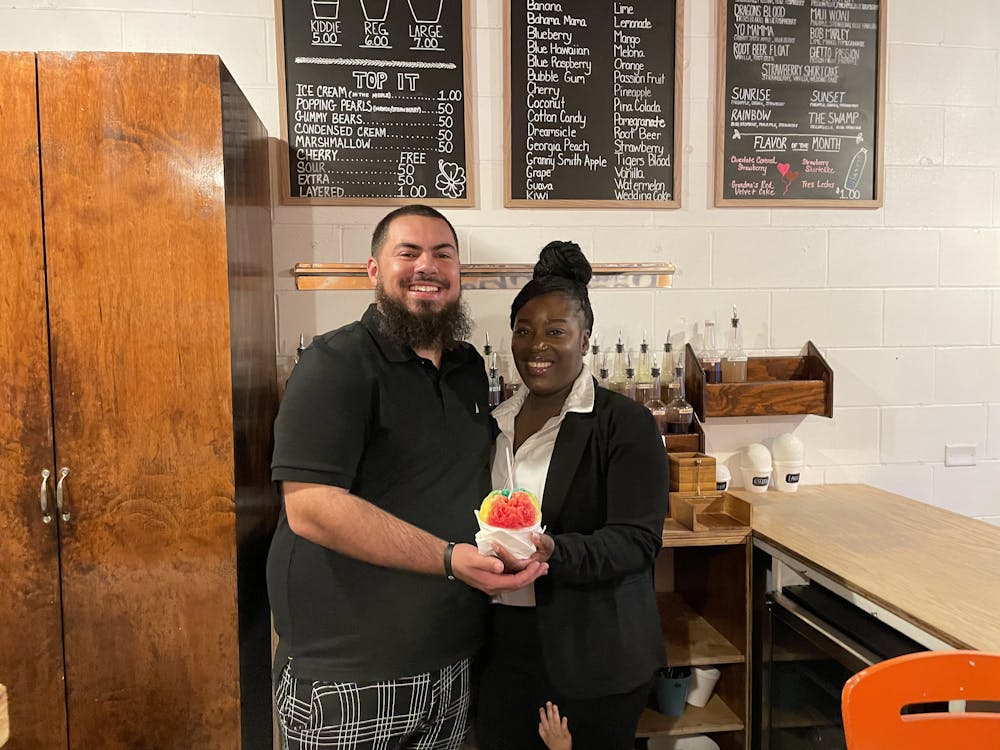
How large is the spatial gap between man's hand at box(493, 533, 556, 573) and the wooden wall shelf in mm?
1280

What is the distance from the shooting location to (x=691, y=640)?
2.36 m

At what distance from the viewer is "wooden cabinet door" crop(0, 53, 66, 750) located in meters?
1.86

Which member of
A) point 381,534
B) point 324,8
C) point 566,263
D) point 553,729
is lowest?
point 553,729

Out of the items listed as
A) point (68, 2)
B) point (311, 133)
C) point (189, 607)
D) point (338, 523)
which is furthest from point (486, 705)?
point (68, 2)

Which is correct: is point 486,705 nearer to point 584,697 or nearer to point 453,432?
point 584,697

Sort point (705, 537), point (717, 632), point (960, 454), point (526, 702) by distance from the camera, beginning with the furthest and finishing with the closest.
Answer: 1. point (960, 454)
2. point (717, 632)
3. point (705, 537)
4. point (526, 702)

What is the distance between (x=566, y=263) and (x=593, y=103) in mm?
1122

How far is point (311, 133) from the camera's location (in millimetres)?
2533

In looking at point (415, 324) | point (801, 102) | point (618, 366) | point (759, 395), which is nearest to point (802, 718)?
point (759, 395)

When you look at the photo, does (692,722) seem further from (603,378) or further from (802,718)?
(603,378)

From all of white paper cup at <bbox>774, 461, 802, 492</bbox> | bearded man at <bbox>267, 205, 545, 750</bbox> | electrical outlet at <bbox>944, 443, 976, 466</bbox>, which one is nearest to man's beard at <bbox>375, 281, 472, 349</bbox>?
bearded man at <bbox>267, 205, 545, 750</bbox>

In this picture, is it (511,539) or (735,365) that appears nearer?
(511,539)

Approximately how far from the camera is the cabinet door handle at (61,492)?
1912 millimetres

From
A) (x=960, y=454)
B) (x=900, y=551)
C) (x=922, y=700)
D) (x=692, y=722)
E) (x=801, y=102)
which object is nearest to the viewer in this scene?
(x=922, y=700)
